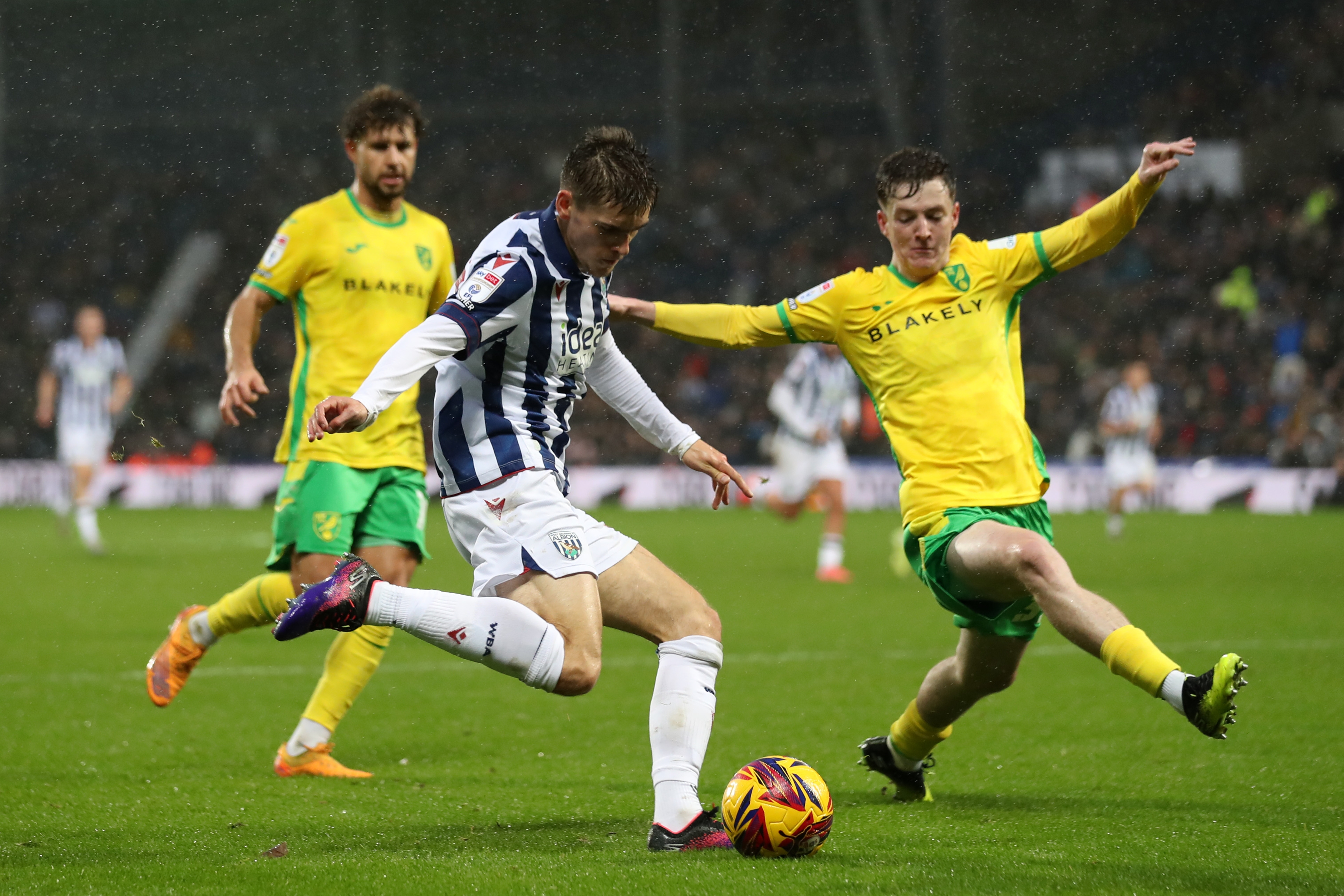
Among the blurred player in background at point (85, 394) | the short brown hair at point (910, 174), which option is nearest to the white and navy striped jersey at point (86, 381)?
the blurred player in background at point (85, 394)

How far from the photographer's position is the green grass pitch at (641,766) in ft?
12.8

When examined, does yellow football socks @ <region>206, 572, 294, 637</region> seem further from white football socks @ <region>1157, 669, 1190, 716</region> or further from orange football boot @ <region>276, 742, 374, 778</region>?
white football socks @ <region>1157, 669, 1190, 716</region>

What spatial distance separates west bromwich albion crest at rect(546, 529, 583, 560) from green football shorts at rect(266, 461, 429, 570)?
5.05 ft

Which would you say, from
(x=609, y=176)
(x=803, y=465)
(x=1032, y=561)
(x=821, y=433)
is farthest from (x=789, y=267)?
(x=609, y=176)

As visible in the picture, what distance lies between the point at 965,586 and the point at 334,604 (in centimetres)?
194

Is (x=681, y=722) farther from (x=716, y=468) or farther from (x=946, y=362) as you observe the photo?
(x=946, y=362)

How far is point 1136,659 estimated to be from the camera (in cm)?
410

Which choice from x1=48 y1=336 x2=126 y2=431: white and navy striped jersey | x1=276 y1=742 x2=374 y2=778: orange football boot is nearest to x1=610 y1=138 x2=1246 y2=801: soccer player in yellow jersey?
x1=276 y1=742 x2=374 y2=778: orange football boot

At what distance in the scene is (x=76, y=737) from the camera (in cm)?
621

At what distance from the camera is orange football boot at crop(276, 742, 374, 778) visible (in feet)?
18.1

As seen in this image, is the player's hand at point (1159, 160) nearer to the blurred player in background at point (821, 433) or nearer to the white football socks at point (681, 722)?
the white football socks at point (681, 722)

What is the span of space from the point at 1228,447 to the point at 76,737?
20810mm

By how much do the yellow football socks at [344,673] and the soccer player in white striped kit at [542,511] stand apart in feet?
4.63

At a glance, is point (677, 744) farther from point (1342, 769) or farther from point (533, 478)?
point (1342, 769)
